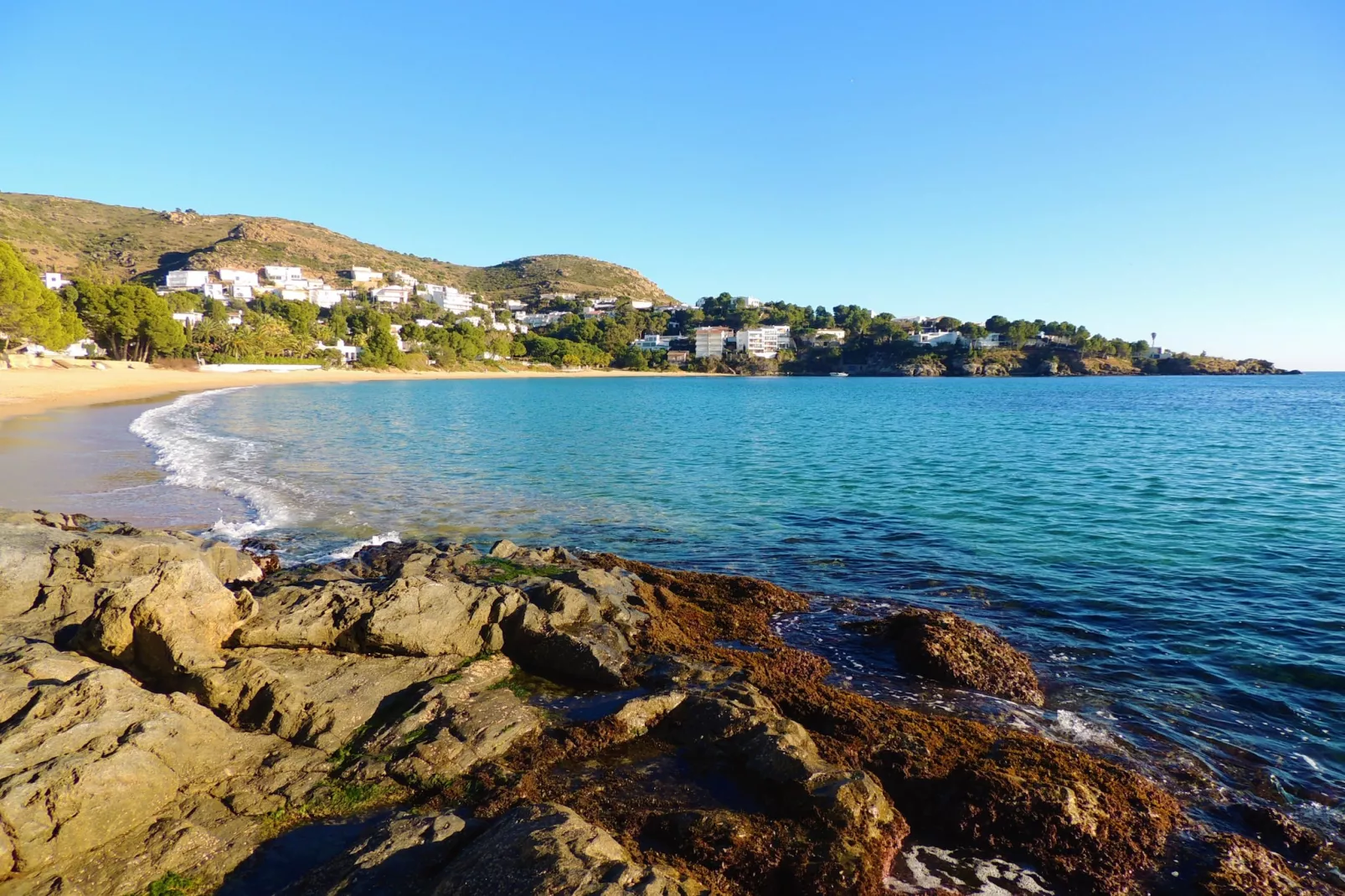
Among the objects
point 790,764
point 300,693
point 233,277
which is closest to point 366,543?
point 300,693

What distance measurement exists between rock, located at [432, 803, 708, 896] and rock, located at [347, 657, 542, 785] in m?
1.84

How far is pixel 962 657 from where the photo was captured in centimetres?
980

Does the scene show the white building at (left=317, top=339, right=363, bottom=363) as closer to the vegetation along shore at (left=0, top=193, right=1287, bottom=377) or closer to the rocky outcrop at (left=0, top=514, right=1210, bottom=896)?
the vegetation along shore at (left=0, top=193, right=1287, bottom=377)

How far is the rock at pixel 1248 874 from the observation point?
19.0ft

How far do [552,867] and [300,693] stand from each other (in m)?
4.26

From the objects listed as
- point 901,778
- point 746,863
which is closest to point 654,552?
point 901,778

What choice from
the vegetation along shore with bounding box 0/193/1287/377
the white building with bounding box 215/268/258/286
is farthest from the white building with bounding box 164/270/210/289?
the white building with bounding box 215/268/258/286

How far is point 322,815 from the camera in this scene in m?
6.01

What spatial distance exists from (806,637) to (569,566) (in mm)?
5078

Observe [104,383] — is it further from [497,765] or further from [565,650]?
[497,765]

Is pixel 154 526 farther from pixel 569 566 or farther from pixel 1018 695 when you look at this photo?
pixel 1018 695

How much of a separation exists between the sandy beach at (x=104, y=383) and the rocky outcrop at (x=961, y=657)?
49.3 metres

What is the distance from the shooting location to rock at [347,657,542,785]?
266 inches

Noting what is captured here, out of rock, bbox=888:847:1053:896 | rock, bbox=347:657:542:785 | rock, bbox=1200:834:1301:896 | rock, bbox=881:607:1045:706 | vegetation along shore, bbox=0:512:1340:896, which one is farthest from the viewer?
rock, bbox=881:607:1045:706
